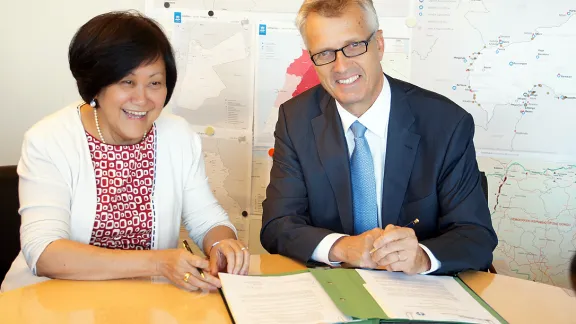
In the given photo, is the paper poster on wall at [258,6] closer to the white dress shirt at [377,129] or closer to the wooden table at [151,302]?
the white dress shirt at [377,129]

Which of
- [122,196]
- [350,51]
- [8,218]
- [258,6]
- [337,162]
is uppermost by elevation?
[258,6]

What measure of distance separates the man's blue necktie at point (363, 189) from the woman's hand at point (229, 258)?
0.50 meters

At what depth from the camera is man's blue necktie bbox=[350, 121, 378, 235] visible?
7.11ft

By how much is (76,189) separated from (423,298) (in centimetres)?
108

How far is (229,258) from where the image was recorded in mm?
1786

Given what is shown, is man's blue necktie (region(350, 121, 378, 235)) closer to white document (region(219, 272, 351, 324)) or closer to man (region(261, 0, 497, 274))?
man (region(261, 0, 497, 274))

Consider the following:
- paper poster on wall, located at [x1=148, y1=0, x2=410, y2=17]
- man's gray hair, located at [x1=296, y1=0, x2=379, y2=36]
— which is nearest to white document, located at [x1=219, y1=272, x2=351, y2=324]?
man's gray hair, located at [x1=296, y1=0, x2=379, y2=36]

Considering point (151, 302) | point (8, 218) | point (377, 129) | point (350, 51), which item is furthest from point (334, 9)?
point (8, 218)

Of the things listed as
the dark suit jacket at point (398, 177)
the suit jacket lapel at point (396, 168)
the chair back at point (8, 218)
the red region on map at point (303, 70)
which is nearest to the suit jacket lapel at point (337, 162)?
the dark suit jacket at point (398, 177)

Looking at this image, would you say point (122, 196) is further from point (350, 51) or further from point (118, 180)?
point (350, 51)

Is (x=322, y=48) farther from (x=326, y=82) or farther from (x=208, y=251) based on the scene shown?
(x=208, y=251)

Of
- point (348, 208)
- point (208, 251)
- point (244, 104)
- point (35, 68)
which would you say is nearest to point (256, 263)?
point (208, 251)

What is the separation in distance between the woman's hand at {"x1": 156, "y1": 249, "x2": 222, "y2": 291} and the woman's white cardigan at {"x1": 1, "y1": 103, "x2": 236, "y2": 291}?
0.34m

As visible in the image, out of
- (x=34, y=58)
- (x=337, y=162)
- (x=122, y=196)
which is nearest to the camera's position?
(x=122, y=196)
